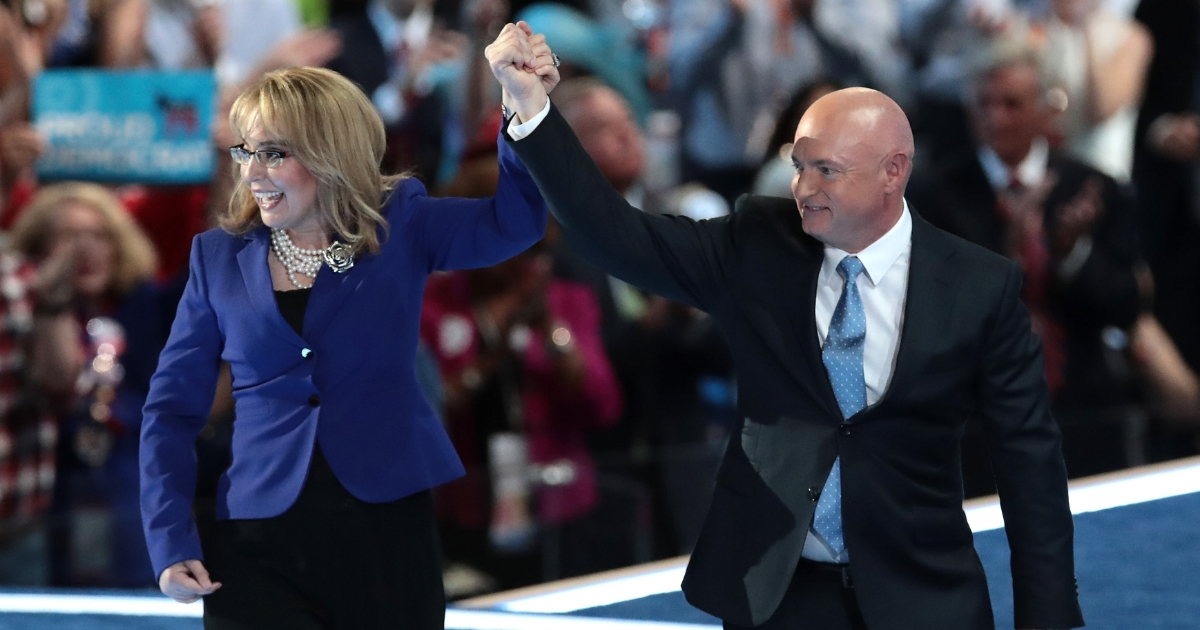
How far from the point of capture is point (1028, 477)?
7.66 ft

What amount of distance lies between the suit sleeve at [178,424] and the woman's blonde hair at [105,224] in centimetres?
233

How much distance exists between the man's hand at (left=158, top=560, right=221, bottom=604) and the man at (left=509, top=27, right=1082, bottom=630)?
29.4 inches

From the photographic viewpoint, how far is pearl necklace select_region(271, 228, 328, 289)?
7.88 feet

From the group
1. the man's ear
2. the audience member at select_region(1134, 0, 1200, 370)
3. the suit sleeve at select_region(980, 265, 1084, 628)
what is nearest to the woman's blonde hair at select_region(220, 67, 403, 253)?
the man's ear

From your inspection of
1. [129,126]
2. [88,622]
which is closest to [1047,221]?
[129,126]

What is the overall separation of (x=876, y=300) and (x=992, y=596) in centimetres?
136

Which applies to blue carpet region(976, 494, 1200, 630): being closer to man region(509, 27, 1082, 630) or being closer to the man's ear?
man region(509, 27, 1082, 630)

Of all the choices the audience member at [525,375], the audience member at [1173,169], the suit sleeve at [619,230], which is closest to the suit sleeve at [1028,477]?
the suit sleeve at [619,230]

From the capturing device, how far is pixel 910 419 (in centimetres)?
235

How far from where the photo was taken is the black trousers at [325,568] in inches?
91.8

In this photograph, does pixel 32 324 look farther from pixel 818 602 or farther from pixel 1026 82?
pixel 1026 82

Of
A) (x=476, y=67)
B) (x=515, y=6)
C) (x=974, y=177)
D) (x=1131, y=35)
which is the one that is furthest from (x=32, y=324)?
(x=1131, y=35)

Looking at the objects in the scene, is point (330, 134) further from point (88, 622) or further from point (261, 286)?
point (88, 622)

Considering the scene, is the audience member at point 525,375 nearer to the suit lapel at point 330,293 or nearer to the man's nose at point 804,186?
the suit lapel at point 330,293
